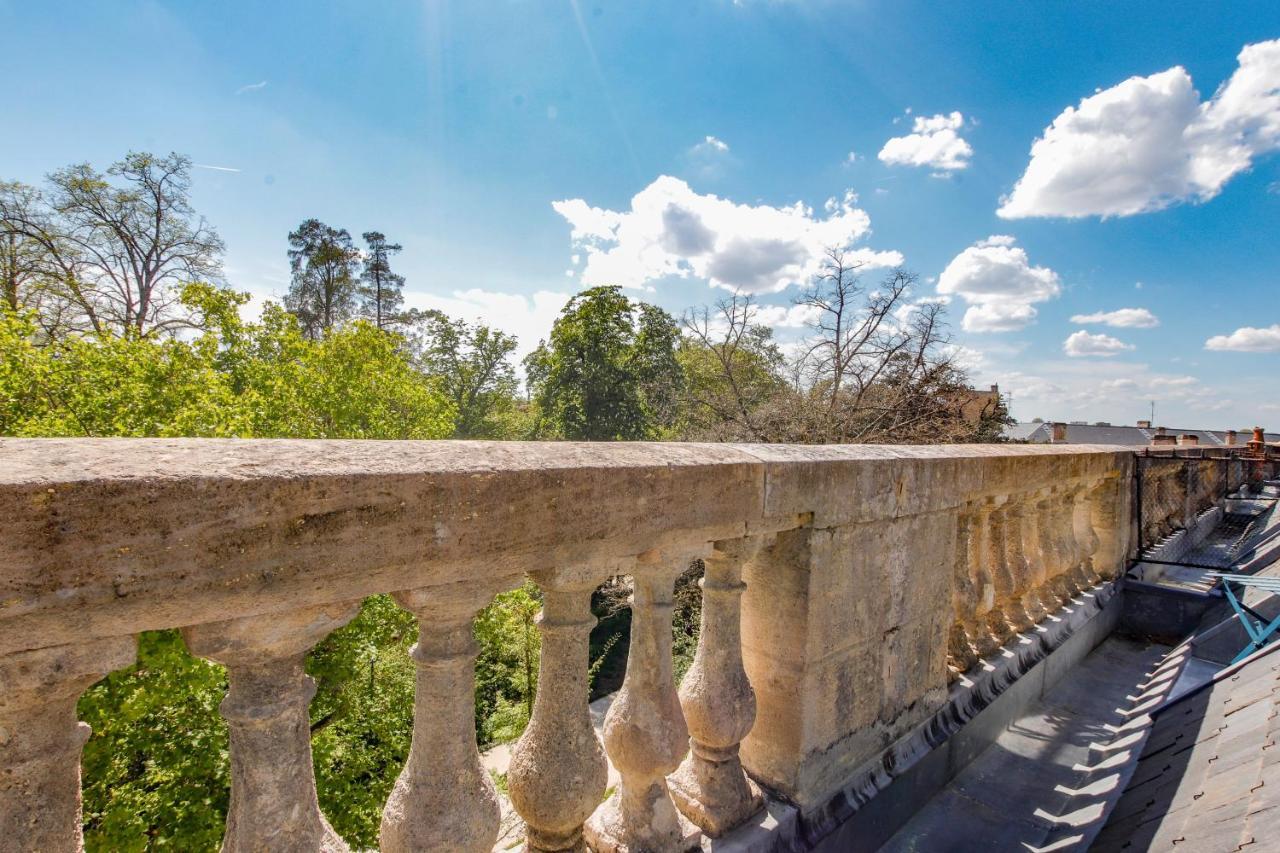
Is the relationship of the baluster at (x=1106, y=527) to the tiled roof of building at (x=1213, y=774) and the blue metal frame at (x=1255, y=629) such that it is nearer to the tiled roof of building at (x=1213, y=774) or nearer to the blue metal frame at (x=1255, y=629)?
the blue metal frame at (x=1255, y=629)

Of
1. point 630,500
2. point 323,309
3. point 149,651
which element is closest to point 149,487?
point 630,500

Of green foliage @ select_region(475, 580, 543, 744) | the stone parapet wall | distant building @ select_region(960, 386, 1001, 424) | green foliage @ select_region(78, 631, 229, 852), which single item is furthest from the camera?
distant building @ select_region(960, 386, 1001, 424)

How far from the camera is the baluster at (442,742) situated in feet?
3.68

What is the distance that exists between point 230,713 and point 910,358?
13872 millimetres

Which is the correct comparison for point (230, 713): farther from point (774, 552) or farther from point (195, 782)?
point (195, 782)

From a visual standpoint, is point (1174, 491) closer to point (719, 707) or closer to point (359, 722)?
point (719, 707)

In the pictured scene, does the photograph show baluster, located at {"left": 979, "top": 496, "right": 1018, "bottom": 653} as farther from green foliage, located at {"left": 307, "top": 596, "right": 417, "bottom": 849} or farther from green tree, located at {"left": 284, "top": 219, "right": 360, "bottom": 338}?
green tree, located at {"left": 284, "top": 219, "right": 360, "bottom": 338}

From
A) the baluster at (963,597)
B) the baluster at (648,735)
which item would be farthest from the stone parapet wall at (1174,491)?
the baluster at (648,735)

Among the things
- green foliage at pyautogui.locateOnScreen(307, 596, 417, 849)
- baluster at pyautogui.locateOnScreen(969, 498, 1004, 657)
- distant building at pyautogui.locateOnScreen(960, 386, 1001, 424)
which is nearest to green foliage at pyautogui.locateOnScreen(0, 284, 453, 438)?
green foliage at pyautogui.locateOnScreen(307, 596, 417, 849)

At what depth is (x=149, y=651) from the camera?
631 cm

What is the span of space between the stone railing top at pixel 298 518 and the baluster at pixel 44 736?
0.03 m

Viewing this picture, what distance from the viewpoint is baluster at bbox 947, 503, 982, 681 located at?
2.70 metres

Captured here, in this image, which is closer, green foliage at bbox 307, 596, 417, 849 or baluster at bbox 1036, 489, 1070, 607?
baluster at bbox 1036, 489, 1070, 607

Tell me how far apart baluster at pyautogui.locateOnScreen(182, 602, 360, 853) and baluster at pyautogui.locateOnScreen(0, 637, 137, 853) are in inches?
5.7
